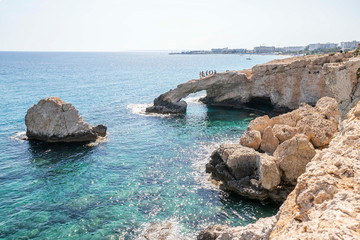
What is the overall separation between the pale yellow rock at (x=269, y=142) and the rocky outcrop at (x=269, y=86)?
17867 mm

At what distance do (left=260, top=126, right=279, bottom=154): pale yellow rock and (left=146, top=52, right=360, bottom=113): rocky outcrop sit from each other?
1787 cm

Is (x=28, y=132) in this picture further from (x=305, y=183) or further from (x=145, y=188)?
A: (x=305, y=183)

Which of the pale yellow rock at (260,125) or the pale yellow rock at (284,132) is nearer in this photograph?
the pale yellow rock at (284,132)

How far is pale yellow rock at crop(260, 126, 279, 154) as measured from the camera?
2030cm

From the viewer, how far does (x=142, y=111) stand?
4309 cm

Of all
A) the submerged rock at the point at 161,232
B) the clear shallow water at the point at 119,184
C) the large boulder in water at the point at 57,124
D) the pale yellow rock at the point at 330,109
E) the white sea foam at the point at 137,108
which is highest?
the pale yellow rock at the point at 330,109

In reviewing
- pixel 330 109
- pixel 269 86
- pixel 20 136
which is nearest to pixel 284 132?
pixel 330 109

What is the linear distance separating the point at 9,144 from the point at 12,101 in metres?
25.6

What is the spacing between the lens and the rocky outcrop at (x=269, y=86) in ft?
119

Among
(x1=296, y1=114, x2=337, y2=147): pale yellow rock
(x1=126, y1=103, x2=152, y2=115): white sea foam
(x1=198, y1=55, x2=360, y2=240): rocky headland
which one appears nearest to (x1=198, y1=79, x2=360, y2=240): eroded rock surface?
(x1=198, y1=55, x2=360, y2=240): rocky headland

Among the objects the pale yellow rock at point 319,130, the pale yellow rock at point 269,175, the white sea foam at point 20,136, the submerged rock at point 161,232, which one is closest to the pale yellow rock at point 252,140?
the pale yellow rock at point 319,130

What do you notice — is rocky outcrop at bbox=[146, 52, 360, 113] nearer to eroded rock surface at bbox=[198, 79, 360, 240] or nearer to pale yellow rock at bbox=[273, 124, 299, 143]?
pale yellow rock at bbox=[273, 124, 299, 143]

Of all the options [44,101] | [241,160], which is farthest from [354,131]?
[44,101]

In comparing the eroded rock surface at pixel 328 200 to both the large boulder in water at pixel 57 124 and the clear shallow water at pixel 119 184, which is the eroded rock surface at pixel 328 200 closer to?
the clear shallow water at pixel 119 184
